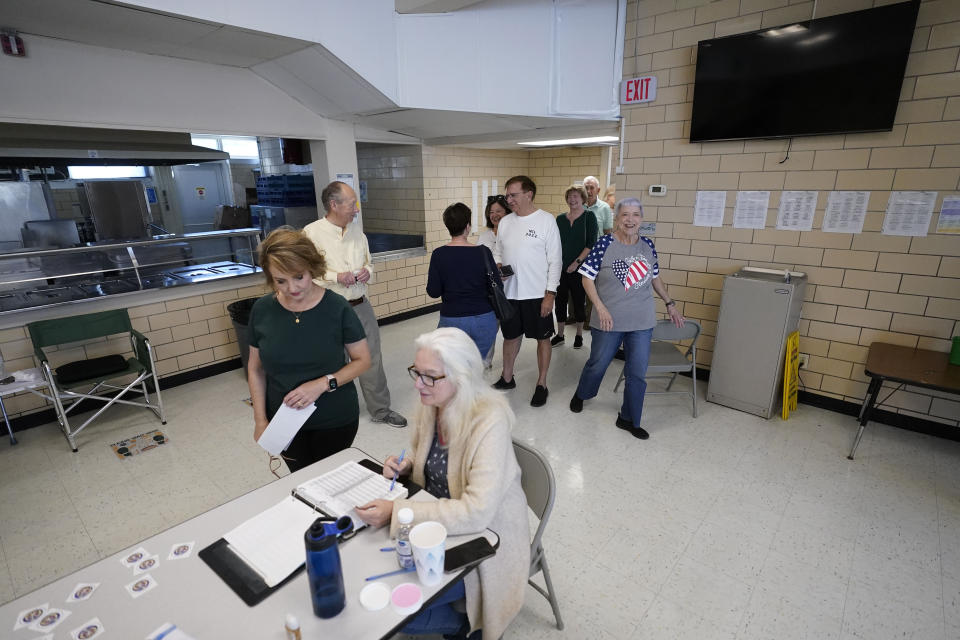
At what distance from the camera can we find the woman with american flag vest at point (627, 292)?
3084 millimetres

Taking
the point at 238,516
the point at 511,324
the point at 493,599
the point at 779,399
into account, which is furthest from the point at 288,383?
the point at 779,399

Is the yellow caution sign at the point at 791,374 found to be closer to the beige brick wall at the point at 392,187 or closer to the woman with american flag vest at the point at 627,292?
the woman with american flag vest at the point at 627,292

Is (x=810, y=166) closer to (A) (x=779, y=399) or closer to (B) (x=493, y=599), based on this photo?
(A) (x=779, y=399)

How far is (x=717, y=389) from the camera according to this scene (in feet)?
12.1

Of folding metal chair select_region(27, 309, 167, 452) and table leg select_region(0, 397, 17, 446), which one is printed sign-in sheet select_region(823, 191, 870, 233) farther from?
table leg select_region(0, 397, 17, 446)

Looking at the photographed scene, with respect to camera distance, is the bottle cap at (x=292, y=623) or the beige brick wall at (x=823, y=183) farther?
the beige brick wall at (x=823, y=183)

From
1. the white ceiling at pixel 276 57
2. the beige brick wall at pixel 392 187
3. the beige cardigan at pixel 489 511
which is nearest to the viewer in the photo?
the beige cardigan at pixel 489 511

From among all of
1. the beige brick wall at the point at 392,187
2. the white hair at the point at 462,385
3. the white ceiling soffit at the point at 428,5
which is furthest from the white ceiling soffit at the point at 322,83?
the white hair at the point at 462,385

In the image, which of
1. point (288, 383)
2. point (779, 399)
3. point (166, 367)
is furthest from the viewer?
point (166, 367)

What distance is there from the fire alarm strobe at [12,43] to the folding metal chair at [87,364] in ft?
5.70

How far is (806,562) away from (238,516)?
2.49 metres

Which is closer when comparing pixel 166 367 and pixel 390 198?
pixel 166 367

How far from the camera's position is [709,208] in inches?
155

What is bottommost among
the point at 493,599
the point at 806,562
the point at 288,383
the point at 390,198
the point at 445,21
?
the point at 806,562
